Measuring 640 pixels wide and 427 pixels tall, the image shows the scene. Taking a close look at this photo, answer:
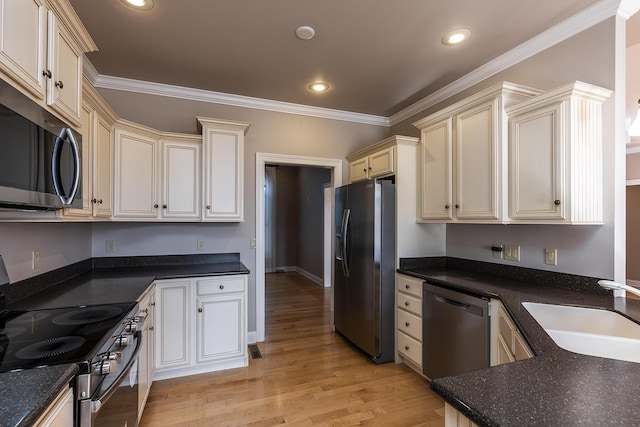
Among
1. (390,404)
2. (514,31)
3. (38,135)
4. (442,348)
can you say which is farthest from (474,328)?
(38,135)

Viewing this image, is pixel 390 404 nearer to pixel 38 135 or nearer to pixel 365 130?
pixel 38 135

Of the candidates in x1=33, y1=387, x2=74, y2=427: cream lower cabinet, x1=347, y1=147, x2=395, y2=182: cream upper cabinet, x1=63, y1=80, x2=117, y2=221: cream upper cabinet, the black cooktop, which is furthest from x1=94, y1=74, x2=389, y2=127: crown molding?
x1=33, y1=387, x2=74, y2=427: cream lower cabinet

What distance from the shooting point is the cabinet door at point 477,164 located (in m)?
2.22

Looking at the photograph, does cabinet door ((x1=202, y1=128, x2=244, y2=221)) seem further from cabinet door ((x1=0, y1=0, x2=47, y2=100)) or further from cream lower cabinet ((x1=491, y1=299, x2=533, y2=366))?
cream lower cabinet ((x1=491, y1=299, x2=533, y2=366))

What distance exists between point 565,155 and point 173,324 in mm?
3082

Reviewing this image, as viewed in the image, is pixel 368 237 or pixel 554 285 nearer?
pixel 554 285

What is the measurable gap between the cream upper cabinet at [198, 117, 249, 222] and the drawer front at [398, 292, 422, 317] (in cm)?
172

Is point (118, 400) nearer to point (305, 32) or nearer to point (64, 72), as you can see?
point (64, 72)

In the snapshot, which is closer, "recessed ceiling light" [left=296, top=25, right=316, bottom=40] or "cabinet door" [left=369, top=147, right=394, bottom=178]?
"recessed ceiling light" [left=296, top=25, right=316, bottom=40]

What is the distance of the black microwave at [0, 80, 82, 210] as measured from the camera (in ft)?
3.58

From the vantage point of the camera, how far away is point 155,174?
2789 mm

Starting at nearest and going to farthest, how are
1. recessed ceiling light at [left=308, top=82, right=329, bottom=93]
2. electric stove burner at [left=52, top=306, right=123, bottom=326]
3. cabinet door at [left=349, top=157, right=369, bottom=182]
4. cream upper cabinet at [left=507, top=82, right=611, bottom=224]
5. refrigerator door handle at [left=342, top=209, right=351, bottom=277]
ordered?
1. electric stove burner at [left=52, top=306, right=123, bottom=326]
2. cream upper cabinet at [left=507, top=82, right=611, bottom=224]
3. recessed ceiling light at [left=308, top=82, right=329, bottom=93]
4. refrigerator door handle at [left=342, top=209, right=351, bottom=277]
5. cabinet door at [left=349, top=157, right=369, bottom=182]

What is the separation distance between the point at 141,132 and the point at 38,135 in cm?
151

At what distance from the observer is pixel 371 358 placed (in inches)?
118
